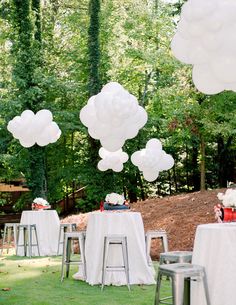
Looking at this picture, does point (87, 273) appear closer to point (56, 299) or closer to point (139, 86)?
point (56, 299)

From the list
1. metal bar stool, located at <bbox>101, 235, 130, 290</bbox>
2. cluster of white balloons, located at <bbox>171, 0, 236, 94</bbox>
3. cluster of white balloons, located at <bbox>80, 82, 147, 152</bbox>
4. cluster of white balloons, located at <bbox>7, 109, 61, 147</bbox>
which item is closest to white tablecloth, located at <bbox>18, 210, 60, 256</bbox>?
cluster of white balloons, located at <bbox>7, 109, 61, 147</bbox>

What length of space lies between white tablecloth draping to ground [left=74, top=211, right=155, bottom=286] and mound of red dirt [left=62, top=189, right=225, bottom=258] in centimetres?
238

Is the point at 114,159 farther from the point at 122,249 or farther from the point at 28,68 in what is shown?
the point at 28,68

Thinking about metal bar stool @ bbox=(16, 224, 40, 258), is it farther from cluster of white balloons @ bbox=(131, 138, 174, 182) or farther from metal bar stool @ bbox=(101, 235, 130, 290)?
metal bar stool @ bbox=(101, 235, 130, 290)

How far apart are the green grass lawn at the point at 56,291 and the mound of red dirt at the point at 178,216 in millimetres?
2165

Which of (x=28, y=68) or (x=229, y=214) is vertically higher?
(x=28, y=68)

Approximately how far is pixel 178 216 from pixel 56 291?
4922 millimetres

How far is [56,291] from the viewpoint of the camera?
6.64 metres

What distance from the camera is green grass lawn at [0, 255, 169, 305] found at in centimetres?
600

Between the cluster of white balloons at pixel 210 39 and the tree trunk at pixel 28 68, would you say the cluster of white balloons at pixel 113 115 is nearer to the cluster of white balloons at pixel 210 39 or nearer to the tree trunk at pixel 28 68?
the cluster of white balloons at pixel 210 39

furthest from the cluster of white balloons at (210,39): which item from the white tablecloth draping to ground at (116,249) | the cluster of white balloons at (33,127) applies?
the cluster of white balloons at (33,127)

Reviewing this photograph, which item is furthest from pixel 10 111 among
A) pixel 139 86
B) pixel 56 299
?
pixel 56 299

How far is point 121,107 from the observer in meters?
7.27

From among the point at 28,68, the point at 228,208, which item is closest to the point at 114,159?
the point at 228,208
